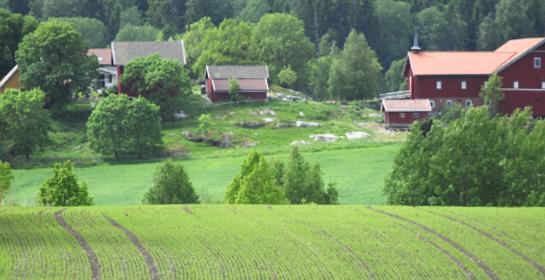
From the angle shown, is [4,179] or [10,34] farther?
[10,34]

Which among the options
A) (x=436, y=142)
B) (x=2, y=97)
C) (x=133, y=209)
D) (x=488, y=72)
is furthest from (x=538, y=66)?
(x=133, y=209)

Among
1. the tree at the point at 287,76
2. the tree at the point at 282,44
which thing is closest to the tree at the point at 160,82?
the tree at the point at 287,76

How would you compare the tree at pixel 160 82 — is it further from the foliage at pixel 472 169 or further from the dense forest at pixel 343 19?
the dense forest at pixel 343 19

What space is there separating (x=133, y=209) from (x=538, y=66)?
48416mm

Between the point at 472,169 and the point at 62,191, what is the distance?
714 inches

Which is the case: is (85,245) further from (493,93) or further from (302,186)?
(493,93)

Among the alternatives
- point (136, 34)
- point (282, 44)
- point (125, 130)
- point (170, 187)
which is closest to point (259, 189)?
point (170, 187)

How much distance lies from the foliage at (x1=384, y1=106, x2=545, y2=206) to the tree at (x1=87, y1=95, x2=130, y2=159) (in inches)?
908

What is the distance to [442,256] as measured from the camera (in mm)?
36156

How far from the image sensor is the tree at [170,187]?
54.8 m

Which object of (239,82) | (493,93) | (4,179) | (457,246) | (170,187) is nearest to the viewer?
(457,246)

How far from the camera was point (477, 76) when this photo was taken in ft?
290

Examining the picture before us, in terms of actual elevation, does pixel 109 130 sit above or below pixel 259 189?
above

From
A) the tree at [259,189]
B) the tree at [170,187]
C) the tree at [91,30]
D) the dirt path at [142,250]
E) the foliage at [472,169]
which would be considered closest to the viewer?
the dirt path at [142,250]
